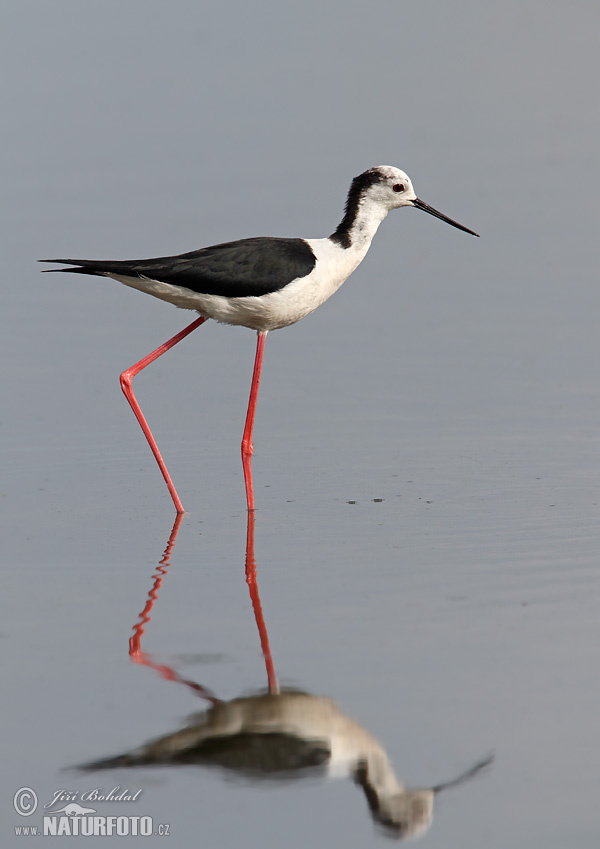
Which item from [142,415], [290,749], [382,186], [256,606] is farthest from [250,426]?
[290,749]

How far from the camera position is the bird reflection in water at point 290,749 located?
371 centimetres

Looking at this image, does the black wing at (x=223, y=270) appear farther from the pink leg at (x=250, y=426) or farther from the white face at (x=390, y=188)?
the white face at (x=390, y=188)

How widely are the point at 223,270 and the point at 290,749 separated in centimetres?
311

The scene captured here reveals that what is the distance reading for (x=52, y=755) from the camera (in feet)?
12.7

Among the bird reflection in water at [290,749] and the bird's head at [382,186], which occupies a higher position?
the bird's head at [382,186]

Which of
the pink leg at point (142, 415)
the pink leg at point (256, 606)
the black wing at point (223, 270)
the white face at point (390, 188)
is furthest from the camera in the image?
the white face at point (390, 188)

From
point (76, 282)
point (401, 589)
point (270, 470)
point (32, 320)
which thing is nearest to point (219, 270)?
point (270, 470)

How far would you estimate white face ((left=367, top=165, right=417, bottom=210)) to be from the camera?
7.02m

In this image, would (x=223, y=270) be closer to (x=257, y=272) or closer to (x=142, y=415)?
(x=257, y=272)

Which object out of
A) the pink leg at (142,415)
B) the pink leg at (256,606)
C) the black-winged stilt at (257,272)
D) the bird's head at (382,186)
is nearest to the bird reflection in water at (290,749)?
the pink leg at (256,606)

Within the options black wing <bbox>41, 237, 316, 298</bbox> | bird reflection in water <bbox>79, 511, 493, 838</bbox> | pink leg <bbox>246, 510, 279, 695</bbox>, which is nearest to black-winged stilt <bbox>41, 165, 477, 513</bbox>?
black wing <bbox>41, 237, 316, 298</bbox>

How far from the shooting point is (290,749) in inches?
159

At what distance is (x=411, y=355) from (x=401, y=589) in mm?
3707

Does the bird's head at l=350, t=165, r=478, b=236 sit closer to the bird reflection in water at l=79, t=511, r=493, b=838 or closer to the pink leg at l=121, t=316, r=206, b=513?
the pink leg at l=121, t=316, r=206, b=513
